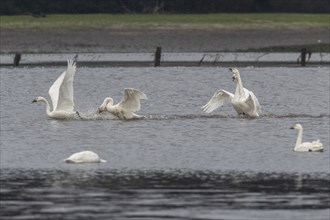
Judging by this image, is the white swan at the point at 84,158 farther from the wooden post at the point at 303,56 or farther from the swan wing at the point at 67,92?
the wooden post at the point at 303,56

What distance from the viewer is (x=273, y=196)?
16656mm

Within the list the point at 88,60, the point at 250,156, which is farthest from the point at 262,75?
the point at 250,156

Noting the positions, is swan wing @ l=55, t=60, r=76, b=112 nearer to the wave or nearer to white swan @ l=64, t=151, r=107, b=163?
the wave

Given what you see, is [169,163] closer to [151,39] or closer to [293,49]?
[293,49]

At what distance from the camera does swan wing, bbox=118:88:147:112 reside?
1049 inches

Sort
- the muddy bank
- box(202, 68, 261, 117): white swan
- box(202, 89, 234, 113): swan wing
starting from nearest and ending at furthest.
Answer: box(202, 68, 261, 117): white swan < box(202, 89, 234, 113): swan wing < the muddy bank

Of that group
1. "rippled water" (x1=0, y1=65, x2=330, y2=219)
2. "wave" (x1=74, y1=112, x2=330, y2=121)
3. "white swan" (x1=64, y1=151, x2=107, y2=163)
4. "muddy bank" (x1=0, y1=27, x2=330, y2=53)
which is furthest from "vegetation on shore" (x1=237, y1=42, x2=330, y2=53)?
"white swan" (x1=64, y1=151, x2=107, y2=163)

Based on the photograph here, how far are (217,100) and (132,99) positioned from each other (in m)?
2.09

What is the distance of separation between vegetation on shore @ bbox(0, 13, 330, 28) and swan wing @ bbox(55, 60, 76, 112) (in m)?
33.1

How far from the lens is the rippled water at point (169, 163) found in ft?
52.0

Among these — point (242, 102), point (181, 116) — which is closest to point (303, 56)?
point (181, 116)

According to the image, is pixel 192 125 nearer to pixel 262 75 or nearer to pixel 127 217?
pixel 127 217

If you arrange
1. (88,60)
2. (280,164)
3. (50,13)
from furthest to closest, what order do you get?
(50,13), (88,60), (280,164)

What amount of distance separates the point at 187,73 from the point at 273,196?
1140 inches
